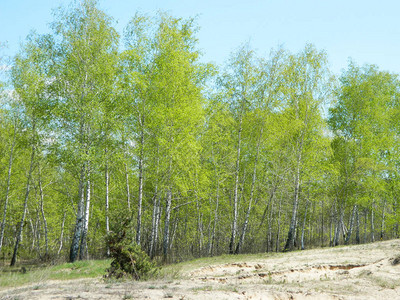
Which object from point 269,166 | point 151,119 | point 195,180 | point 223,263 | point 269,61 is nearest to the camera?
point 223,263

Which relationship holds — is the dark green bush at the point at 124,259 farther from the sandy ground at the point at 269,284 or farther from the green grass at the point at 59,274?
the green grass at the point at 59,274

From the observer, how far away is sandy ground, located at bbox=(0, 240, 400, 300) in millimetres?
7366

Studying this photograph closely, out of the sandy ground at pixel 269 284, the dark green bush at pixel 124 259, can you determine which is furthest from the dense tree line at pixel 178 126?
the sandy ground at pixel 269 284

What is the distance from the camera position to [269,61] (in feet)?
69.5

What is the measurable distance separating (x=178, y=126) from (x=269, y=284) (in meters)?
9.76

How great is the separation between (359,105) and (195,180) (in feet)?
44.8

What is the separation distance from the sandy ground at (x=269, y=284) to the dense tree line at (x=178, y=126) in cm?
297

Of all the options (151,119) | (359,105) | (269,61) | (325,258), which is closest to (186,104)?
(151,119)

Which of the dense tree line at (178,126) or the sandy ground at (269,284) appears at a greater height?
the dense tree line at (178,126)

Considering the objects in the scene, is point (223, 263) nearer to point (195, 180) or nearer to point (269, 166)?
point (195, 180)

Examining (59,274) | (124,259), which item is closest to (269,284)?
(124,259)

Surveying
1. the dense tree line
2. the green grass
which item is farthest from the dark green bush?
the green grass

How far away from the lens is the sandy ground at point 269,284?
7366 millimetres

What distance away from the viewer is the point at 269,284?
959 centimetres
